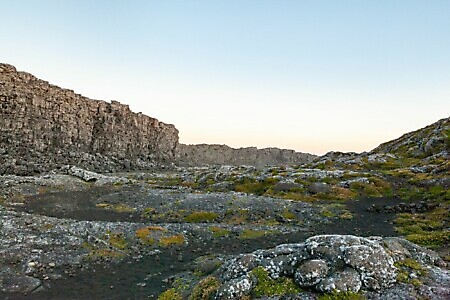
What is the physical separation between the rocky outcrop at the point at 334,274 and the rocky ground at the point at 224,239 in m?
0.07

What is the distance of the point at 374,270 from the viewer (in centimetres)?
1956

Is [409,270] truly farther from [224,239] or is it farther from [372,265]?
[224,239]

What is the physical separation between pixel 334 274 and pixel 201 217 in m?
35.0

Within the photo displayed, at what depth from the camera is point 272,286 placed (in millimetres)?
19750

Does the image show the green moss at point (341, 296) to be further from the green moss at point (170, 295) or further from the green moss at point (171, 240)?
the green moss at point (171, 240)

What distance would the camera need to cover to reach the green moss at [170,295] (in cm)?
2342

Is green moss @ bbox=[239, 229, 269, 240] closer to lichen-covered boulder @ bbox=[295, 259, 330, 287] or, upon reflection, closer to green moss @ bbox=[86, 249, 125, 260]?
green moss @ bbox=[86, 249, 125, 260]

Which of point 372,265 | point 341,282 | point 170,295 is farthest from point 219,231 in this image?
point 341,282

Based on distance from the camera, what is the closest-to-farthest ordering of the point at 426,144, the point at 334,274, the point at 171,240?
1. the point at 334,274
2. the point at 171,240
3. the point at 426,144

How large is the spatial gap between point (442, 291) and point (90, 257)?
2766cm

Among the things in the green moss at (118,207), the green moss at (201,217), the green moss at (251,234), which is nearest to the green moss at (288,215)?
the green moss at (251,234)

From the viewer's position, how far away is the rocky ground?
792 inches

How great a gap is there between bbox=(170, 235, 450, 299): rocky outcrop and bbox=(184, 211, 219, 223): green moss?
29.3 meters

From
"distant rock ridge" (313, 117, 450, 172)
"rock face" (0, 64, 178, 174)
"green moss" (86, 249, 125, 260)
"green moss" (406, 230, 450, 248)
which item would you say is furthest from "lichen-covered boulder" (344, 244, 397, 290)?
"rock face" (0, 64, 178, 174)
